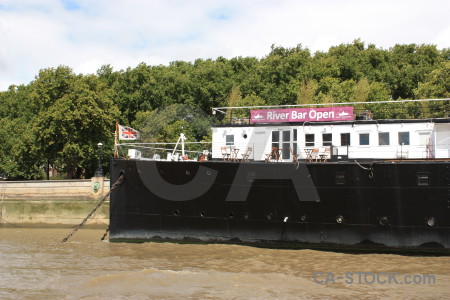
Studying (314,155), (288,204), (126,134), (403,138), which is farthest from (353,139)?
(126,134)

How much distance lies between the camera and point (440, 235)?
18.6 meters

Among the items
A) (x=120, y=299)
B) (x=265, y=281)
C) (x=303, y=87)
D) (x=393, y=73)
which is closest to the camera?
(x=120, y=299)

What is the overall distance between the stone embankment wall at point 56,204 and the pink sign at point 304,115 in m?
13.8

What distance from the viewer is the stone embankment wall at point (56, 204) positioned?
32406 mm

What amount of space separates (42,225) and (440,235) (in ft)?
79.6

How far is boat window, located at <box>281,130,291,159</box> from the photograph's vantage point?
21.4 metres

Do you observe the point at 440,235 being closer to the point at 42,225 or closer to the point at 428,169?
the point at 428,169

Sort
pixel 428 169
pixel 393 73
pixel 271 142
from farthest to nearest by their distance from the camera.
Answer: pixel 393 73
pixel 271 142
pixel 428 169

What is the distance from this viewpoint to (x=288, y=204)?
1970cm

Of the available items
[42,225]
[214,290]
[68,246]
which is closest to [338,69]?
[42,225]

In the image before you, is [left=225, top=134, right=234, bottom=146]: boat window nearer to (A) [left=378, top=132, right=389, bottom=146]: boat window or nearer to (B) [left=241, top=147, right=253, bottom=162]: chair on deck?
(B) [left=241, top=147, right=253, bottom=162]: chair on deck

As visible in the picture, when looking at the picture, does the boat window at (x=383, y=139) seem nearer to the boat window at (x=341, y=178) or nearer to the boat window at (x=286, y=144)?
the boat window at (x=341, y=178)

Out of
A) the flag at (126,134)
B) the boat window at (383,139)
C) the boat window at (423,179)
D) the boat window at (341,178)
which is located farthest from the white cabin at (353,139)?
the flag at (126,134)

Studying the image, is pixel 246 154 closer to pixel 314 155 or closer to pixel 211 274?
pixel 314 155
